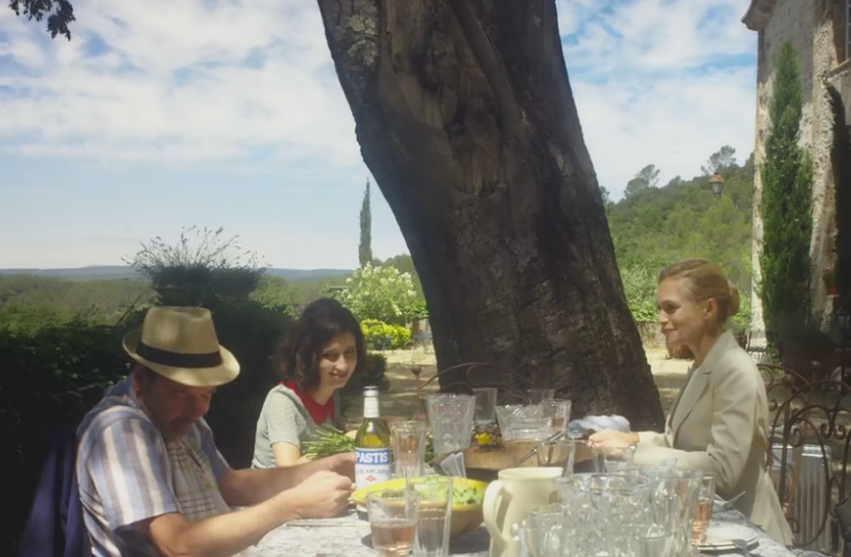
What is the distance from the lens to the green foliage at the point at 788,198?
51.5ft

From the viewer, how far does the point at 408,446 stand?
2238 millimetres

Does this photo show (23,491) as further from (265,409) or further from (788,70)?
(788,70)

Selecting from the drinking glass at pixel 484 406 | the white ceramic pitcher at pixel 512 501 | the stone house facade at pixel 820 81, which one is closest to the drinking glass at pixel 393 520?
the white ceramic pitcher at pixel 512 501

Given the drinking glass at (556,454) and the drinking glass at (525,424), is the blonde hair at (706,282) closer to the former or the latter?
the drinking glass at (525,424)

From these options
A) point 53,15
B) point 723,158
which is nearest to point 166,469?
point 53,15

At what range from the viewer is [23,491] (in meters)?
4.84

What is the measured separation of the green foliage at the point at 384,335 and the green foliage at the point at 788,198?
8.51 metres

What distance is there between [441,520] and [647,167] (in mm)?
62212

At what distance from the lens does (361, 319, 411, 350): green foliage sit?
826 inches

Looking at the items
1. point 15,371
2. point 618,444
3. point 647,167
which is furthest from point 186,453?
point 647,167

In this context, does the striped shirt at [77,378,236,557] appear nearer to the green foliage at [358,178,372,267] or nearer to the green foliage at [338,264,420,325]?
the green foliage at [338,264,420,325]

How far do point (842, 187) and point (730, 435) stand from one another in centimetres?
1152

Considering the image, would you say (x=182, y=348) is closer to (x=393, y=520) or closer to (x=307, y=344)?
(x=393, y=520)

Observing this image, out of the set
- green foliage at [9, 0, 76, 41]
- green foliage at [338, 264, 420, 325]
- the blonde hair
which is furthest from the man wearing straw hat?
green foliage at [338, 264, 420, 325]
